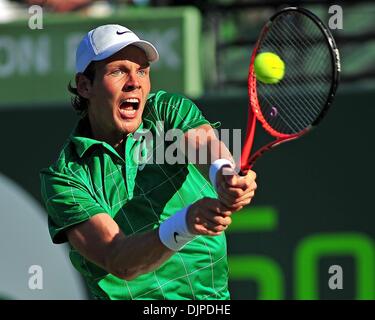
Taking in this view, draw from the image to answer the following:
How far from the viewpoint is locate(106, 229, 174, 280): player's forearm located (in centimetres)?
360

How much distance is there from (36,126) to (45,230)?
0.67m

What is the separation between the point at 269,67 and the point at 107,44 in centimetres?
56

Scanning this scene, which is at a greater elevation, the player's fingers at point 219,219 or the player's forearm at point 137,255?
the player's fingers at point 219,219

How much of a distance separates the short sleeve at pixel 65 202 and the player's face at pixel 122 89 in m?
0.26

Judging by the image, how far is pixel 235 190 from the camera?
3.37m

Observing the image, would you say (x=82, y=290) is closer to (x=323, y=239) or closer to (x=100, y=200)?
(x=323, y=239)

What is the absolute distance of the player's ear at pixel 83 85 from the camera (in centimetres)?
398

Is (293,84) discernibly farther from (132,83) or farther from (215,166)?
(215,166)

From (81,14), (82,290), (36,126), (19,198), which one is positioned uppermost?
(81,14)

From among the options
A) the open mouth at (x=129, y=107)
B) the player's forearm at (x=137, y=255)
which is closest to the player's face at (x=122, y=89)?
the open mouth at (x=129, y=107)

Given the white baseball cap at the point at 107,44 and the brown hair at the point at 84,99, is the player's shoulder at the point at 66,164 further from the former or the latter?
the white baseball cap at the point at 107,44

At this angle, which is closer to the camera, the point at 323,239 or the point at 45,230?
the point at 323,239

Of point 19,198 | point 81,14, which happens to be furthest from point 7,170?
point 81,14

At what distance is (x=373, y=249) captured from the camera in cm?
650
